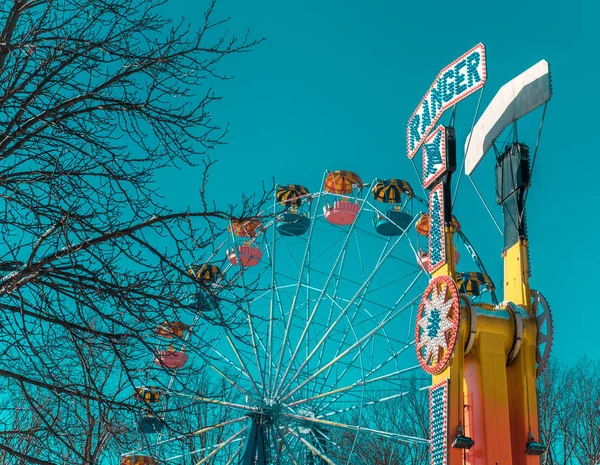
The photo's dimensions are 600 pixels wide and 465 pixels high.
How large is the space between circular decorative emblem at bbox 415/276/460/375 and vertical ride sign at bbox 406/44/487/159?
2.62 m

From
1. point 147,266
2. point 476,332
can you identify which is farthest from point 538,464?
point 147,266

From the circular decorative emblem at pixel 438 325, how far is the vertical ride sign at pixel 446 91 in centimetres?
262

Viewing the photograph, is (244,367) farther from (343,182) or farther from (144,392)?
(144,392)

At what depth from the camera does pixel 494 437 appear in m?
8.60

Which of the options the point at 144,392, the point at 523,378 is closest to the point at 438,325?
the point at 523,378

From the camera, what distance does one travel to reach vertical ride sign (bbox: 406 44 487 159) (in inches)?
412

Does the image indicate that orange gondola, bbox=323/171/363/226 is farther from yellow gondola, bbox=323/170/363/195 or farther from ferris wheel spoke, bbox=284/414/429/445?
ferris wheel spoke, bbox=284/414/429/445

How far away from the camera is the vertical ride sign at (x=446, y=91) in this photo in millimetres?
10477

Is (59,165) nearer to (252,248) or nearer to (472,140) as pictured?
(472,140)

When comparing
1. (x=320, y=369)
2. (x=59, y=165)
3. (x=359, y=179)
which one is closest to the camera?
(x=59, y=165)

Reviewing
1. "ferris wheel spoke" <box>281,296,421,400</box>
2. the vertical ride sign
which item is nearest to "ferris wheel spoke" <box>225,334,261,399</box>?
"ferris wheel spoke" <box>281,296,421,400</box>

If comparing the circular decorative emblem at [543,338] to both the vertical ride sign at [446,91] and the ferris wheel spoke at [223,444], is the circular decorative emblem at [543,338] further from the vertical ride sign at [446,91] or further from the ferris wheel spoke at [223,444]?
the ferris wheel spoke at [223,444]

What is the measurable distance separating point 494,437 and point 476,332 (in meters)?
1.15

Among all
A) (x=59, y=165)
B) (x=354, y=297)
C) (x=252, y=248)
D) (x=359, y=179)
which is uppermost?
(x=359, y=179)
